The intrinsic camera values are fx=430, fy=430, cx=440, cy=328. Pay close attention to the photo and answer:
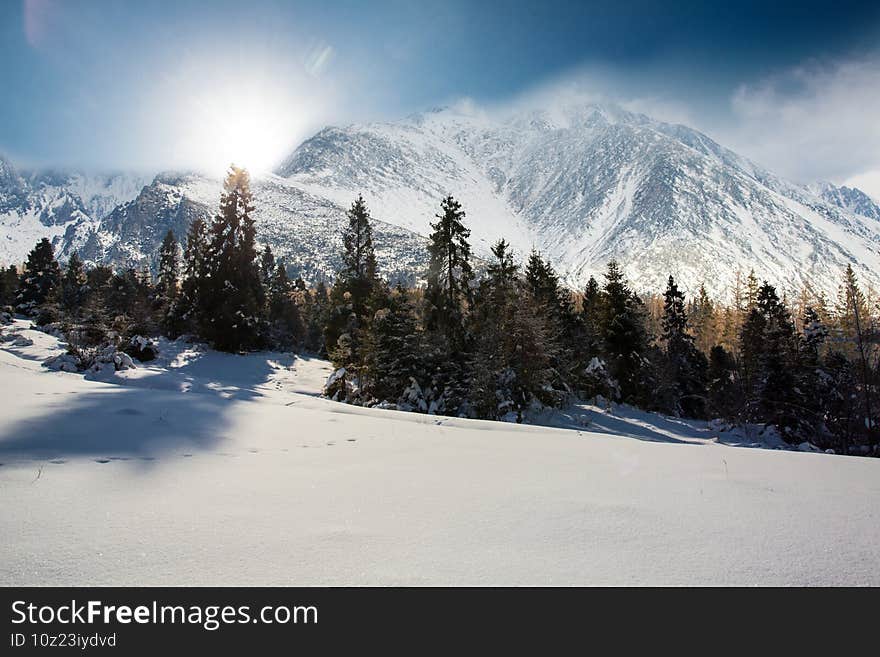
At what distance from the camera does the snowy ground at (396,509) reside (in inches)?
61.0

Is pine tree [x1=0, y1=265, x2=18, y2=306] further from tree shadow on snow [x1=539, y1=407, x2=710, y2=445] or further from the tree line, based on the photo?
tree shadow on snow [x1=539, y1=407, x2=710, y2=445]

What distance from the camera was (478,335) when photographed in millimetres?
20875

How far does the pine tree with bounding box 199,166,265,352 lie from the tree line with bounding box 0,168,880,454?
0.30 ft

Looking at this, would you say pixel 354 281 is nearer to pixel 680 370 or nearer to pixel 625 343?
pixel 625 343

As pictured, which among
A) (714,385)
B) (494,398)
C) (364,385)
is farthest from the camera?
(714,385)

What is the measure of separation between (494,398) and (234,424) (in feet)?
43.5

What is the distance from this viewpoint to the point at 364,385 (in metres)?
18.9

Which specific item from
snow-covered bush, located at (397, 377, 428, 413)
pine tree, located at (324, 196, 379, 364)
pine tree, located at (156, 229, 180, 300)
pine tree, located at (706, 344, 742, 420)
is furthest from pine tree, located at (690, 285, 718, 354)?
pine tree, located at (156, 229, 180, 300)

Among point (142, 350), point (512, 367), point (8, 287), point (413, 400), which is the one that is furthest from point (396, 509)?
point (8, 287)

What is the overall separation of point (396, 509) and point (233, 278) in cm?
2850

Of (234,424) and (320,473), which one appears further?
(234,424)

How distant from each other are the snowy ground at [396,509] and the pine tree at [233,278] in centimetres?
2283
